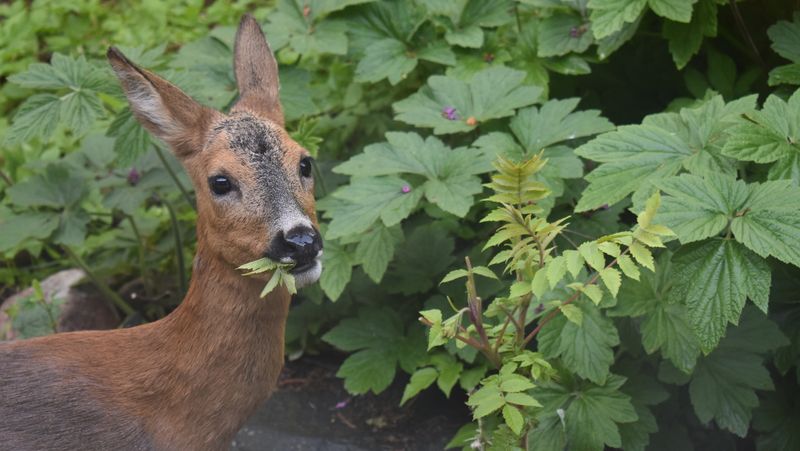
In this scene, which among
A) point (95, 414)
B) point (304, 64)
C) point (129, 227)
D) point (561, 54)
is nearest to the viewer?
point (95, 414)

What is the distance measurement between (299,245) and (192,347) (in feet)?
1.82

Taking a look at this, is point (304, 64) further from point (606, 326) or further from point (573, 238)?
point (606, 326)

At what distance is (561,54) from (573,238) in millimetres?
819

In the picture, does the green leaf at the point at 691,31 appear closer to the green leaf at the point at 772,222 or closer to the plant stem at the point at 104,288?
the green leaf at the point at 772,222

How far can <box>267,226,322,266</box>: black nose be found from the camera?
2.88 m

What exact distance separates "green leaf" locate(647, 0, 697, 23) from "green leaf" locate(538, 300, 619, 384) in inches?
43.6

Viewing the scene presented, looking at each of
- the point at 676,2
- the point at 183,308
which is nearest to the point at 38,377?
the point at 183,308

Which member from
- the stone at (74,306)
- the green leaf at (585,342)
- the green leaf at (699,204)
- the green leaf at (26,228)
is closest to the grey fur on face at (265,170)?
the green leaf at (585,342)

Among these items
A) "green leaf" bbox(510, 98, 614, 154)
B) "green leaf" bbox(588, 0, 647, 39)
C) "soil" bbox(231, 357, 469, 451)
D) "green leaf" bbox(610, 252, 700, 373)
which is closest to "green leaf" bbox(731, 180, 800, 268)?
"green leaf" bbox(610, 252, 700, 373)

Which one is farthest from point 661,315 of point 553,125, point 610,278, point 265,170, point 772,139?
point 265,170

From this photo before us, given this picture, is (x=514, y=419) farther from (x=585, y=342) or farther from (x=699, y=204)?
(x=699, y=204)

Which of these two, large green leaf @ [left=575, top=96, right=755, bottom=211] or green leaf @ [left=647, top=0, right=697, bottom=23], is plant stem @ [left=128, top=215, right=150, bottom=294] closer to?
large green leaf @ [left=575, top=96, right=755, bottom=211]

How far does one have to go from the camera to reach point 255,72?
3543 mm

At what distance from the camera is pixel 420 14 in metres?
4.53
